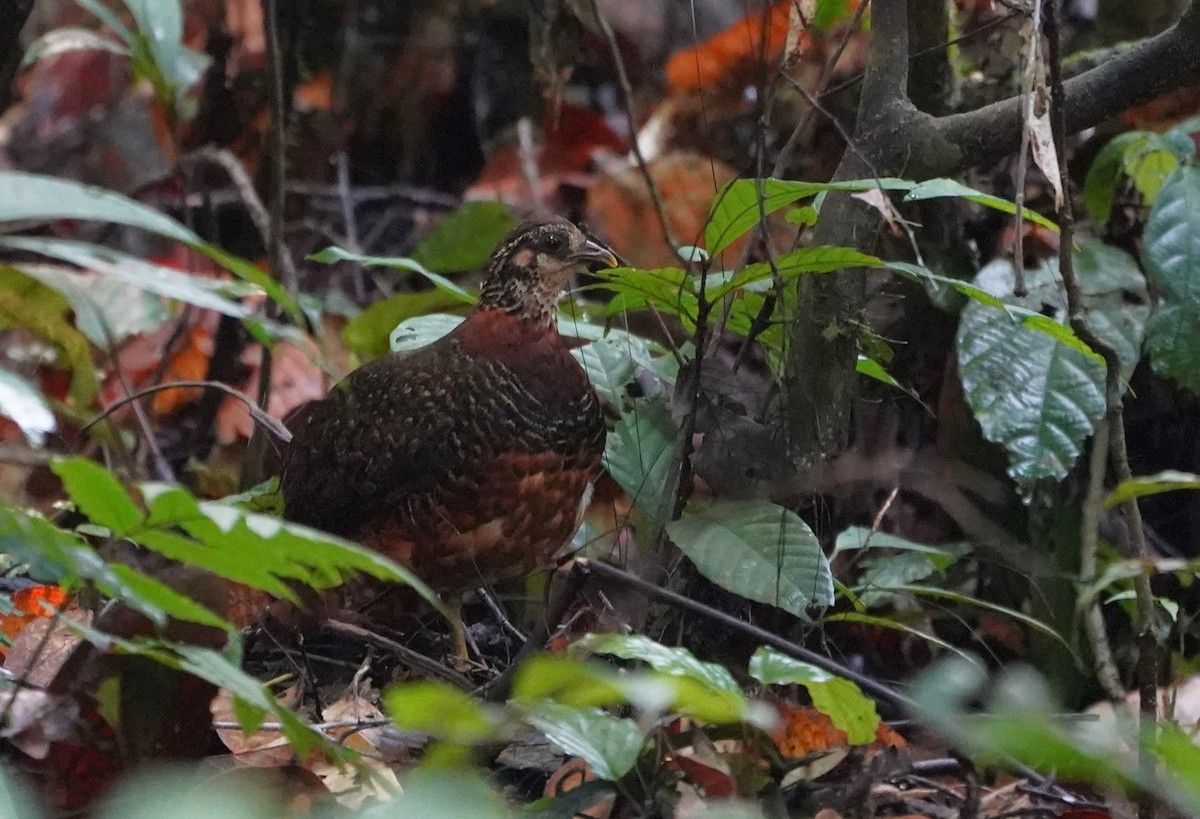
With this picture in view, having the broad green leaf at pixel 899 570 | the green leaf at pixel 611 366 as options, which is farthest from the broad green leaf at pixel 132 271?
the broad green leaf at pixel 899 570

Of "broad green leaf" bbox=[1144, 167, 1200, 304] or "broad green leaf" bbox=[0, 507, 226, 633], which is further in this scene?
"broad green leaf" bbox=[1144, 167, 1200, 304]

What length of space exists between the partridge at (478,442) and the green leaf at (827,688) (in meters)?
0.79

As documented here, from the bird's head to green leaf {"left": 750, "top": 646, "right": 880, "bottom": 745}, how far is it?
1.04 meters

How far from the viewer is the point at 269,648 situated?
2.54 m

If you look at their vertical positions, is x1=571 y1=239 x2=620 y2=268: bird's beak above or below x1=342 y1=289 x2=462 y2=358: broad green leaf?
above

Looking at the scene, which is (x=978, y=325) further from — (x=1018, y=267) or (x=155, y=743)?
(x=155, y=743)

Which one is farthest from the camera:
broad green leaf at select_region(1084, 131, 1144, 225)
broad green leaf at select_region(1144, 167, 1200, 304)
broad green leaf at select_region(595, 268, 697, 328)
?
broad green leaf at select_region(1084, 131, 1144, 225)

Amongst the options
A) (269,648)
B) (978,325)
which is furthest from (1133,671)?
(269,648)

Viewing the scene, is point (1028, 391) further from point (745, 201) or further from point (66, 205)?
point (66, 205)

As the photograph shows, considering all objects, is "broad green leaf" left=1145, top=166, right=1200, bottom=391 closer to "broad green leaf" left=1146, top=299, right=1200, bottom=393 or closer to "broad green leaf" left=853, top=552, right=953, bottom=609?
"broad green leaf" left=1146, top=299, right=1200, bottom=393

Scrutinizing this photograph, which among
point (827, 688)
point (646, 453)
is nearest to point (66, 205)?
point (827, 688)

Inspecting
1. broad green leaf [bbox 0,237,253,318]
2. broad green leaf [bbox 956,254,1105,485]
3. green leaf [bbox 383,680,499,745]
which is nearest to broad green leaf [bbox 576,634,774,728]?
green leaf [bbox 383,680,499,745]

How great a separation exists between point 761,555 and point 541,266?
807 mm

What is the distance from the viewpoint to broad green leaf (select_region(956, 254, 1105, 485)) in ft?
8.10
